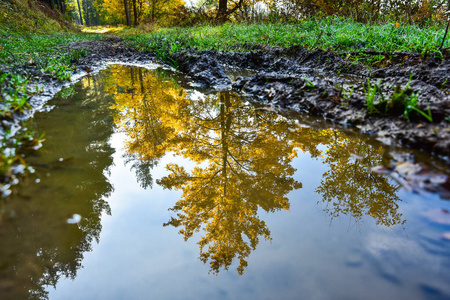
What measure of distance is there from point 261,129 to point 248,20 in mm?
11715

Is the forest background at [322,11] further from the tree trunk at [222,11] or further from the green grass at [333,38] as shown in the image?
the green grass at [333,38]

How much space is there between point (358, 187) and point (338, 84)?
2.25 metres

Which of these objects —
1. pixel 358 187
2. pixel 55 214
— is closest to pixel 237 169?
pixel 358 187

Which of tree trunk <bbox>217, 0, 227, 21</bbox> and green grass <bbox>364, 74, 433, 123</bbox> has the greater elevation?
tree trunk <bbox>217, 0, 227, 21</bbox>

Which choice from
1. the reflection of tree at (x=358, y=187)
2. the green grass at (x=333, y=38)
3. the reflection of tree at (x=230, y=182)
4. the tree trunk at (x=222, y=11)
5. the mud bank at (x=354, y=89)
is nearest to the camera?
the reflection of tree at (x=230, y=182)

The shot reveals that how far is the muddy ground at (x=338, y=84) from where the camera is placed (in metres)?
2.16

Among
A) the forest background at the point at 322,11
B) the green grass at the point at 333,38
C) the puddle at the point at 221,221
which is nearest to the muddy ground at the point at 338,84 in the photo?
the puddle at the point at 221,221

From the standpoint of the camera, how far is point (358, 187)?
167cm

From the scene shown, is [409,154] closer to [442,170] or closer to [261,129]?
[442,170]

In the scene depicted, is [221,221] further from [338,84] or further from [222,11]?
[222,11]

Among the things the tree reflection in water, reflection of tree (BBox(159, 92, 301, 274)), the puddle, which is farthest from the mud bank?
reflection of tree (BBox(159, 92, 301, 274))

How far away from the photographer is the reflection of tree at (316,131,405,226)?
4.73 ft

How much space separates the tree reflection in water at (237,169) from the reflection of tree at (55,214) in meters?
0.33

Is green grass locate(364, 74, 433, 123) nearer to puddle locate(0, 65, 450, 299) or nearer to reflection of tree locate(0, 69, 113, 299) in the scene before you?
puddle locate(0, 65, 450, 299)
